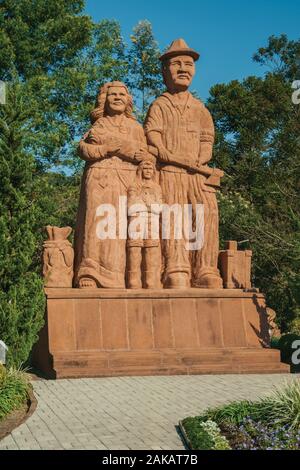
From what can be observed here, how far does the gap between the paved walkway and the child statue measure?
6.83 feet

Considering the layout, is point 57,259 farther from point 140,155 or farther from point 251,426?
point 251,426

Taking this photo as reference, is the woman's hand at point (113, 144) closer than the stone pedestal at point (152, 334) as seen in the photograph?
No

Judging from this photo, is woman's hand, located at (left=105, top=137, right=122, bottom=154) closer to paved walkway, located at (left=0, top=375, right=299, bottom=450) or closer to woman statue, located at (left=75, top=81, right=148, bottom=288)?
woman statue, located at (left=75, top=81, right=148, bottom=288)

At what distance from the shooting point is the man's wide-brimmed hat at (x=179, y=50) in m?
13.0

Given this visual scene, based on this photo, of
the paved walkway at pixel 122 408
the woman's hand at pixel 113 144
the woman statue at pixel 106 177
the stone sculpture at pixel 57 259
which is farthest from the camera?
the woman's hand at pixel 113 144

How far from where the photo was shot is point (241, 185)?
24531 millimetres

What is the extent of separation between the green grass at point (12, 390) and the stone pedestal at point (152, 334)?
1614 mm

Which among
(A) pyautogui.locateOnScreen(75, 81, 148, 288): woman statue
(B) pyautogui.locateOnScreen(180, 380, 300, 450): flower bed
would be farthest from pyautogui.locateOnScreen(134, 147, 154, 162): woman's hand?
(B) pyautogui.locateOnScreen(180, 380, 300, 450): flower bed

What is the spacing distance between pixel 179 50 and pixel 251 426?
8.31 meters

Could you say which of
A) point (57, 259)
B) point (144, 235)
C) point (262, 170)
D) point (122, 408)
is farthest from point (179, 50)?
point (262, 170)

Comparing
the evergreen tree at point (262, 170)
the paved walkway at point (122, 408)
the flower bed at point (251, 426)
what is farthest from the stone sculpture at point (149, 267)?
the evergreen tree at point (262, 170)

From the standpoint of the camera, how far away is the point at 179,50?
42.5 feet

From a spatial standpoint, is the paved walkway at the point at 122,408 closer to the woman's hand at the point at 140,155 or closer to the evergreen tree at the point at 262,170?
the woman's hand at the point at 140,155

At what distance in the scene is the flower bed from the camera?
20.2 ft
